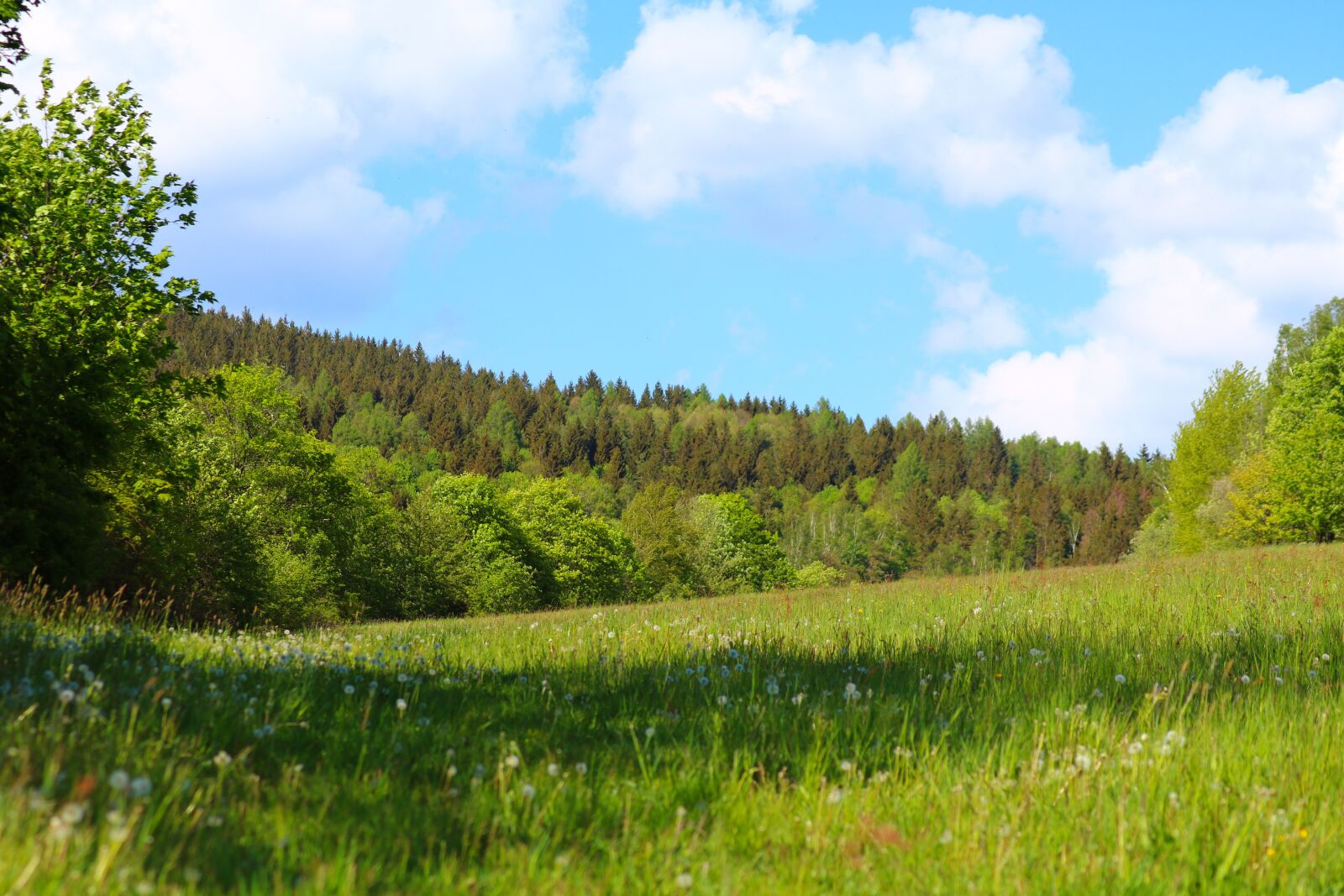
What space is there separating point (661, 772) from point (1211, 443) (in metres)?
59.3

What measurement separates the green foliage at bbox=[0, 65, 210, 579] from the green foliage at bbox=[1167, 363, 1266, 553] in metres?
52.0

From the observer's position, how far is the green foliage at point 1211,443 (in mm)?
53094

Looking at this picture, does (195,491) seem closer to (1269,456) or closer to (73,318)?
(73,318)

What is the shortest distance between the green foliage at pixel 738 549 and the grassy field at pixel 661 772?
73.3 meters

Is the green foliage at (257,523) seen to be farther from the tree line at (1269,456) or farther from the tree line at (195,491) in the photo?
the tree line at (1269,456)

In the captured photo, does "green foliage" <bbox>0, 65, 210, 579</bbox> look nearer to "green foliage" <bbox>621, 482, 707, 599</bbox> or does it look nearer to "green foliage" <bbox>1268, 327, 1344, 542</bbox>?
"green foliage" <bbox>1268, 327, 1344, 542</bbox>

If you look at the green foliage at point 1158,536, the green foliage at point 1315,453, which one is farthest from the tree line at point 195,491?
the green foliage at point 1315,453

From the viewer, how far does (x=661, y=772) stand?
427cm

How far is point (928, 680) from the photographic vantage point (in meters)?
6.22

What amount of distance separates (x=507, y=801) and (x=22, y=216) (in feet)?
71.4

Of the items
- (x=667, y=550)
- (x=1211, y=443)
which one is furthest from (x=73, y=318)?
(x=667, y=550)

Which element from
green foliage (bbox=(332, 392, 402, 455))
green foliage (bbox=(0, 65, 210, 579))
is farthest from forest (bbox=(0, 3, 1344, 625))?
green foliage (bbox=(332, 392, 402, 455))

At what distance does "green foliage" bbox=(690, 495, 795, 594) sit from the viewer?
8262 centimetres

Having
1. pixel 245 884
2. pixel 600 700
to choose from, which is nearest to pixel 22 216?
pixel 600 700
